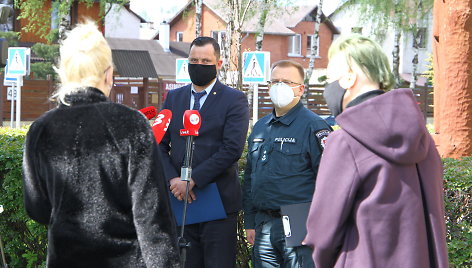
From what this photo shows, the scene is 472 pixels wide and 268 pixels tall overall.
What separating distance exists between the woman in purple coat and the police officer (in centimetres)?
135

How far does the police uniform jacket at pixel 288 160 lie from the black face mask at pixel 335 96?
117 cm

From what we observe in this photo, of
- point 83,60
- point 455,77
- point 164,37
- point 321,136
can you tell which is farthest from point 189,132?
point 164,37

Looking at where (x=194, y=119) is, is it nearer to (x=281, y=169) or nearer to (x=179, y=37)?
(x=281, y=169)

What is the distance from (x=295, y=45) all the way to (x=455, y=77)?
193 feet

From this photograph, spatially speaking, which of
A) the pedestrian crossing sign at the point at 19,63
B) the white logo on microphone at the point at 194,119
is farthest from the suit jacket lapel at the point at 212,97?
the pedestrian crossing sign at the point at 19,63

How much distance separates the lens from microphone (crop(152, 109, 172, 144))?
14.6 feet

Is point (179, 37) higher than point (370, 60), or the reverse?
point (179, 37)

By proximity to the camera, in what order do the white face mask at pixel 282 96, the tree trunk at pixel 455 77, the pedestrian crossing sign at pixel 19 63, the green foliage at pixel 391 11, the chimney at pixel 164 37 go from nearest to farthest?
the white face mask at pixel 282 96
the tree trunk at pixel 455 77
the pedestrian crossing sign at pixel 19 63
the green foliage at pixel 391 11
the chimney at pixel 164 37

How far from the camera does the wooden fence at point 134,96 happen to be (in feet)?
109

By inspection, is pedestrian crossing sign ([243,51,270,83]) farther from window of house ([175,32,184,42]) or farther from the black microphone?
window of house ([175,32,184,42])

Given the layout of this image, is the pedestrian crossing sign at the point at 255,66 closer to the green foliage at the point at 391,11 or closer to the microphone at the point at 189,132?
the microphone at the point at 189,132

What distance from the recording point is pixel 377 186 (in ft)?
10.4

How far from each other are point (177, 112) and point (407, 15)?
120 feet

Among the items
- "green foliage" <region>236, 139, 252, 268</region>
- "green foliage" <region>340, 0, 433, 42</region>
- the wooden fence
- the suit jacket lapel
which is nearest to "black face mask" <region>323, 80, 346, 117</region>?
the suit jacket lapel
